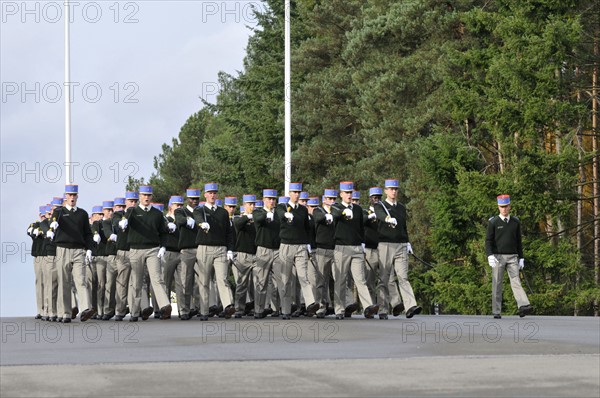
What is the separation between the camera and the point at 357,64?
196 ft

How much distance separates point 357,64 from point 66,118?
2061cm

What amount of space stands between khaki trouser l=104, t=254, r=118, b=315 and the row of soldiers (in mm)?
21

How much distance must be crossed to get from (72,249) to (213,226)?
276 centimetres

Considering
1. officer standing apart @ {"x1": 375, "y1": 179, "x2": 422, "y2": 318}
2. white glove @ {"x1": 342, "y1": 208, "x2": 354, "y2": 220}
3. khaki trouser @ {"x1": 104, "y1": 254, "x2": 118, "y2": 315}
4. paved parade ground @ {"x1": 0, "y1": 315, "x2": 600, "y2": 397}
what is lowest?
paved parade ground @ {"x1": 0, "y1": 315, "x2": 600, "y2": 397}

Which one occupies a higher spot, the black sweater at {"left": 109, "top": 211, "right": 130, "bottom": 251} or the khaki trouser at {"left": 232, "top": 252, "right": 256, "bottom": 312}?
the black sweater at {"left": 109, "top": 211, "right": 130, "bottom": 251}

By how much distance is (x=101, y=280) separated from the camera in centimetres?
2927

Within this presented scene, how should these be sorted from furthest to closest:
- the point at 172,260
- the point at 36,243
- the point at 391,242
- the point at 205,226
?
1. the point at 36,243
2. the point at 172,260
3. the point at 205,226
4. the point at 391,242

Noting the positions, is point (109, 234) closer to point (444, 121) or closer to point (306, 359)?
point (306, 359)

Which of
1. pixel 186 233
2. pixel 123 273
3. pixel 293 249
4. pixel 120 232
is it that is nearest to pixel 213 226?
pixel 186 233

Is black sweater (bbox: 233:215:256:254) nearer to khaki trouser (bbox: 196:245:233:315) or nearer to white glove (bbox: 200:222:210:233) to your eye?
khaki trouser (bbox: 196:245:233:315)

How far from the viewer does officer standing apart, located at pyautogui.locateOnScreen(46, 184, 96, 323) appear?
81.9 ft

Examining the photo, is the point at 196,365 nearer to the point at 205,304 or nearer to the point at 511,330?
the point at 511,330

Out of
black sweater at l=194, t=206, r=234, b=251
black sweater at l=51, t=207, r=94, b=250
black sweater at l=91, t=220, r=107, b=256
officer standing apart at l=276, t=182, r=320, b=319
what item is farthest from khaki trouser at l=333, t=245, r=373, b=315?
black sweater at l=91, t=220, r=107, b=256

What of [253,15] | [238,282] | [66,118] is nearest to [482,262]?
[66,118]
